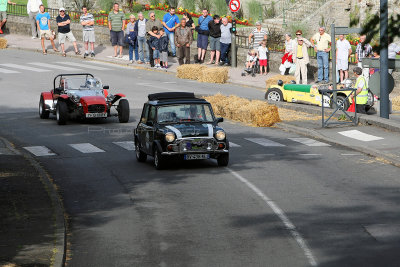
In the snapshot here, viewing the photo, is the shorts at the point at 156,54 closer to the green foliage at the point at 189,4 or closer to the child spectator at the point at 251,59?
the child spectator at the point at 251,59

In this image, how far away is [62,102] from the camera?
2722 centimetres

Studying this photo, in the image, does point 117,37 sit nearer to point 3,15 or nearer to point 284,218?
point 3,15

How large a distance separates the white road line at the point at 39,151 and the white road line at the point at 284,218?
5.53 m

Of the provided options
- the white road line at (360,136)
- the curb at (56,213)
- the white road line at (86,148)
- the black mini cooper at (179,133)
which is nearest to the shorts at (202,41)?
the white road line at (360,136)

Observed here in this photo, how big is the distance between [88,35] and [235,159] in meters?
24.8

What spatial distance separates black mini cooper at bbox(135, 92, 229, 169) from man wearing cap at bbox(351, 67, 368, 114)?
26.4ft

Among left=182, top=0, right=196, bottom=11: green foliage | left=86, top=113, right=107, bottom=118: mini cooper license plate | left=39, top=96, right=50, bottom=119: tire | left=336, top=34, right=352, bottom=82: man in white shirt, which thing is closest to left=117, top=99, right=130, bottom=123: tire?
left=86, top=113, right=107, bottom=118: mini cooper license plate

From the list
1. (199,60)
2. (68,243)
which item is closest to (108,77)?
(199,60)

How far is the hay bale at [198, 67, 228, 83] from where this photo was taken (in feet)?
125

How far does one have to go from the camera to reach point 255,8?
5600 cm

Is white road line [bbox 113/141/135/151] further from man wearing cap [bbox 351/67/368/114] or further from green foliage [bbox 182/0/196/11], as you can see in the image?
green foliage [bbox 182/0/196/11]

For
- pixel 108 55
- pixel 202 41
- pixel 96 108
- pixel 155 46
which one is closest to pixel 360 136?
pixel 96 108

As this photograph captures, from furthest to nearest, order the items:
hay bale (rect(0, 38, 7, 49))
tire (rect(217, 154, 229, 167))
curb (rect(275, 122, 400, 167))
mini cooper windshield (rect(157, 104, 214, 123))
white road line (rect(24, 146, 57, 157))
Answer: hay bale (rect(0, 38, 7, 49))
white road line (rect(24, 146, 57, 157))
curb (rect(275, 122, 400, 167))
mini cooper windshield (rect(157, 104, 214, 123))
tire (rect(217, 154, 229, 167))

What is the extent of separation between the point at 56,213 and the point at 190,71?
24.6 m
